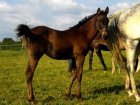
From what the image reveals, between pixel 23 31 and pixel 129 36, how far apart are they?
2.86m

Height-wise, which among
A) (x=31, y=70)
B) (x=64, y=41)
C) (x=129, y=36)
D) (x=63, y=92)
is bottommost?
(x=63, y=92)

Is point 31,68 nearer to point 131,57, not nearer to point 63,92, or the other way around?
point 63,92

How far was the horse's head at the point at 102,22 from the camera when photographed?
8.69m

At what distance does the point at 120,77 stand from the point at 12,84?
4.44 metres

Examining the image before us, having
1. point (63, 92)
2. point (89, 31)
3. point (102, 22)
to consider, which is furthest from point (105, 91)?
point (102, 22)

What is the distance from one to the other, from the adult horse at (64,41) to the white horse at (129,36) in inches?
32.7

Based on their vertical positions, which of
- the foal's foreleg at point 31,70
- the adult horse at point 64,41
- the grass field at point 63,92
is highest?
the adult horse at point 64,41

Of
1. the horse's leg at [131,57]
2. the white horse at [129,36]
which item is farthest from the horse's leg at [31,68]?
the horse's leg at [131,57]

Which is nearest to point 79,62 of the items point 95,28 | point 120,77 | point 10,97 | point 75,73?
point 75,73

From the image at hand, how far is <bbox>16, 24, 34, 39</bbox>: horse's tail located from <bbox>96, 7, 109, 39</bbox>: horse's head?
1.76 metres

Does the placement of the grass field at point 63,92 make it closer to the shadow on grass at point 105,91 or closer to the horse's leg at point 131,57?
the shadow on grass at point 105,91

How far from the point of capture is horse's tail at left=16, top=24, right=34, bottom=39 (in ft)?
28.7

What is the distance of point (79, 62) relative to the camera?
918 cm

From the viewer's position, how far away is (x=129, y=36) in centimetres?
931
